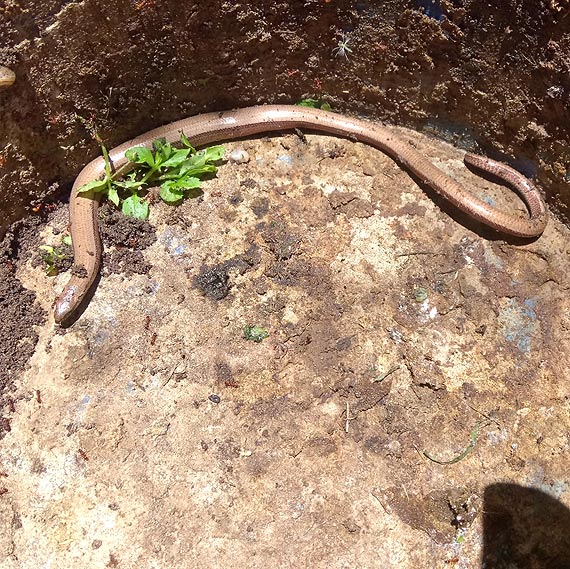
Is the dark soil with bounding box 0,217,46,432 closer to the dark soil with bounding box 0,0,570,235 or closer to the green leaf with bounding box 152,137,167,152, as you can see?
the dark soil with bounding box 0,0,570,235

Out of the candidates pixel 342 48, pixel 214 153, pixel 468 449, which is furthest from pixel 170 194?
pixel 468 449

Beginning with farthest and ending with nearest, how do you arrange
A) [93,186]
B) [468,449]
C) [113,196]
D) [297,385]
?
[113,196]
[93,186]
[297,385]
[468,449]

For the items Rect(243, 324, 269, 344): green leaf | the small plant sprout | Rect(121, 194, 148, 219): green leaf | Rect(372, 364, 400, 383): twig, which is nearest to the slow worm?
Rect(121, 194, 148, 219): green leaf

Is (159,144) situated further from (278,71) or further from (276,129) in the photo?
(278,71)

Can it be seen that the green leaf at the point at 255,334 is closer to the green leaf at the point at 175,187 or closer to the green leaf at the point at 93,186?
the green leaf at the point at 175,187

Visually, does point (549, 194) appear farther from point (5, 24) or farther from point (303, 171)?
point (5, 24)

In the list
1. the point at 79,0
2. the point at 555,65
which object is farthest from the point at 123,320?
the point at 555,65
